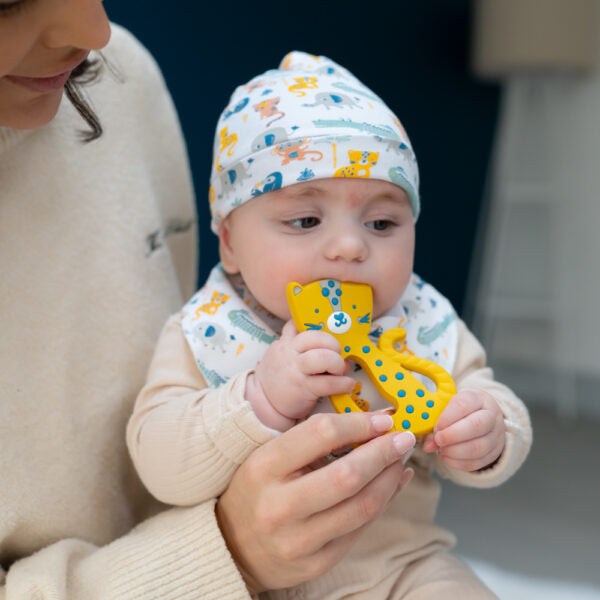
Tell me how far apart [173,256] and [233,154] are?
0.97 feet

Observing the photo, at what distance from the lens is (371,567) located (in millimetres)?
1030

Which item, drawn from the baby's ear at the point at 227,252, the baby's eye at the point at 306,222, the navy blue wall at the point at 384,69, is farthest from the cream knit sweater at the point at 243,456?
the navy blue wall at the point at 384,69

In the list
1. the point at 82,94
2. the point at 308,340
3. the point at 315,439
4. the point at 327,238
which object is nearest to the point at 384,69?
the point at 82,94

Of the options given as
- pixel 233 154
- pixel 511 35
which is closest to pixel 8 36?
pixel 233 154

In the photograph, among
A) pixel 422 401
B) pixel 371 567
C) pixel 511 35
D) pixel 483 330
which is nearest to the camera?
pixel 422 401

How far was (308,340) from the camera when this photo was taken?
915 mm

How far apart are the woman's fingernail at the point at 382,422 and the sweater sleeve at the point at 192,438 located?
117mm

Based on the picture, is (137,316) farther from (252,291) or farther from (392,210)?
(392,210)

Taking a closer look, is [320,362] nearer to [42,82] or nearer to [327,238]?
[327,238]

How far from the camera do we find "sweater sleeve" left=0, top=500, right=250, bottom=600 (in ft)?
2.79

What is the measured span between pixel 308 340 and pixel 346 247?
131 mm

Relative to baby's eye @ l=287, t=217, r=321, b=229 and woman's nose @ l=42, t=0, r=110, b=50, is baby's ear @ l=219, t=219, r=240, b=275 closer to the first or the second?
baby's eye @ l=287, t=217, r=321, b=229

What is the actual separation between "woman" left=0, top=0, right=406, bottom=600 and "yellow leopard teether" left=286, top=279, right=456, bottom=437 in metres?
0.05

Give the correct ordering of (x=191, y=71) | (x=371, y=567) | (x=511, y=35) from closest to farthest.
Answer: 1. (x=371, y=567)
2. (x=191, y=71)
3. (x=511, y=35)
